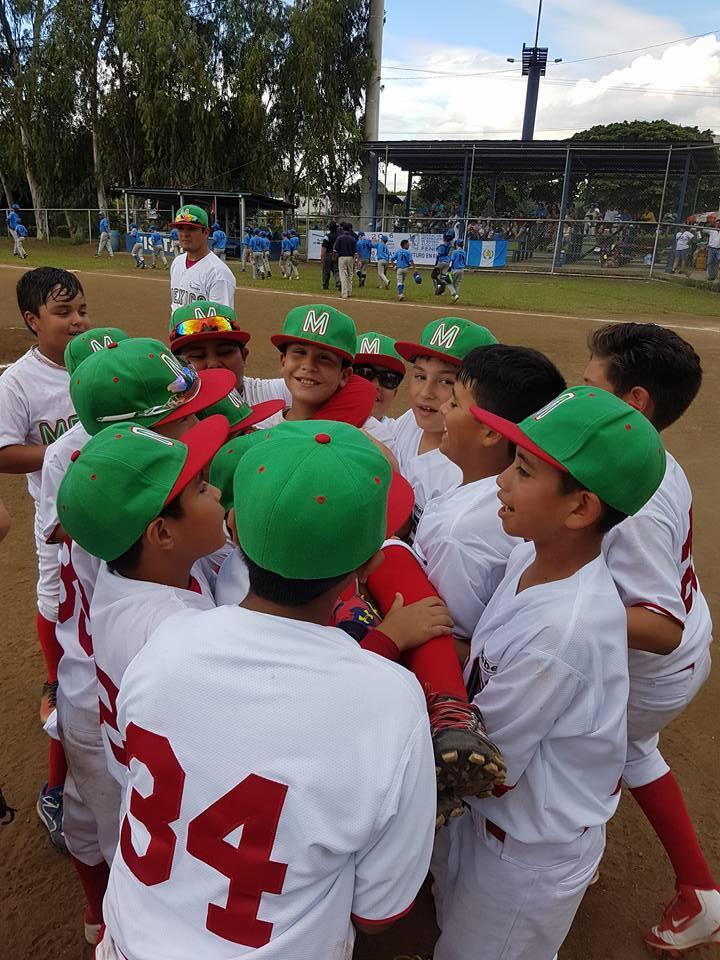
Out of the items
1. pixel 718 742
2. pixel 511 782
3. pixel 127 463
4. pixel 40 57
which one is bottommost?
pixel 718 742

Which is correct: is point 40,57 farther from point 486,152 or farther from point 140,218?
point 486,152

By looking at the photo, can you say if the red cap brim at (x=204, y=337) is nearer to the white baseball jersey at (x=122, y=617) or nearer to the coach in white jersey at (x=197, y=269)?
the white baseball jersey at (x=122, y=617)

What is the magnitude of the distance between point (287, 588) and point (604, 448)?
83cm

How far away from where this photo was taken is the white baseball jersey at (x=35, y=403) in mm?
3055

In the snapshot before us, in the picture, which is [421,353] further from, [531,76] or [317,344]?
[531,76]

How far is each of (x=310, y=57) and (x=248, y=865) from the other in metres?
36.0

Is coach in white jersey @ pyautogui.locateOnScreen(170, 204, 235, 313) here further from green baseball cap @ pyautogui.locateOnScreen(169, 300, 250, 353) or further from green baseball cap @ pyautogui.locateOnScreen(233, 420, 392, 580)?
green baseball cap @ pyautogui.locateOnScreen(233, 420, 392, 580)

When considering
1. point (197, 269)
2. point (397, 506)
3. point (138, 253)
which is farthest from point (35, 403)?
point (138, 253)

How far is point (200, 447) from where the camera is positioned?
1791mm

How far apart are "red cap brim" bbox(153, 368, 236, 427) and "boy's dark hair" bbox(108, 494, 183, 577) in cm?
70

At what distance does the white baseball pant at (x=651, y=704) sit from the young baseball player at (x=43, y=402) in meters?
2.33

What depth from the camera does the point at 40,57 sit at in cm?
3027

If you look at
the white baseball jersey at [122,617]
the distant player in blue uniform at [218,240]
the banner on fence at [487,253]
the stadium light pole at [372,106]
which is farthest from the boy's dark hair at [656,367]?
the stadium light pole at [372,106]

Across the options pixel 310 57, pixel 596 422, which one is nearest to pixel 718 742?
pixel 596 422
